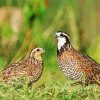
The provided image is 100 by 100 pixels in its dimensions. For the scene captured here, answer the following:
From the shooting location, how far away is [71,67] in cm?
1010

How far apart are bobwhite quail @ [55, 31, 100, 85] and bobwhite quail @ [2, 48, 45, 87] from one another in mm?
308

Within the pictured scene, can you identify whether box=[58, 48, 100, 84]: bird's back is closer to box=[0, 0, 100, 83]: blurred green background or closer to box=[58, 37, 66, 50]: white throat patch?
box=[58, 37, 66, 50]: white throat patch

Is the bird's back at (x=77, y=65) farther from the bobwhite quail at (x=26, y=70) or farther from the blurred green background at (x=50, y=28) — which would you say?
the blurred green background at (x=50, y=28)

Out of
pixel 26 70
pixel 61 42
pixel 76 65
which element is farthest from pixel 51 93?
pixel 61 42

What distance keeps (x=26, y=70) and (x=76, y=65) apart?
660 millimetres

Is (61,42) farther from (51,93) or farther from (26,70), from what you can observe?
Result: (51,93)

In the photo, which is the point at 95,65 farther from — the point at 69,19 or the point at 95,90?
the point at 69,19

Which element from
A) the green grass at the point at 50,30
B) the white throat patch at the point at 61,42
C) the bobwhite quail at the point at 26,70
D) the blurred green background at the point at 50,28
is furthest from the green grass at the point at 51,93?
the blurred green background at the point at 50,28

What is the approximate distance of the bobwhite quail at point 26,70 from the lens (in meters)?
9.85

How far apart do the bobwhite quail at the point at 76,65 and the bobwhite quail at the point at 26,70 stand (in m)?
0.31

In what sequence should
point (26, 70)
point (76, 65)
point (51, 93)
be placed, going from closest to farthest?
point (51, 93) < point (26, 70) < point (76, 65)

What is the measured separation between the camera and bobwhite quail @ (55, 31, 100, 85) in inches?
393

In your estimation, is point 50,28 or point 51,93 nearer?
point 51,93

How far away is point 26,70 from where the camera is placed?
10.1m
